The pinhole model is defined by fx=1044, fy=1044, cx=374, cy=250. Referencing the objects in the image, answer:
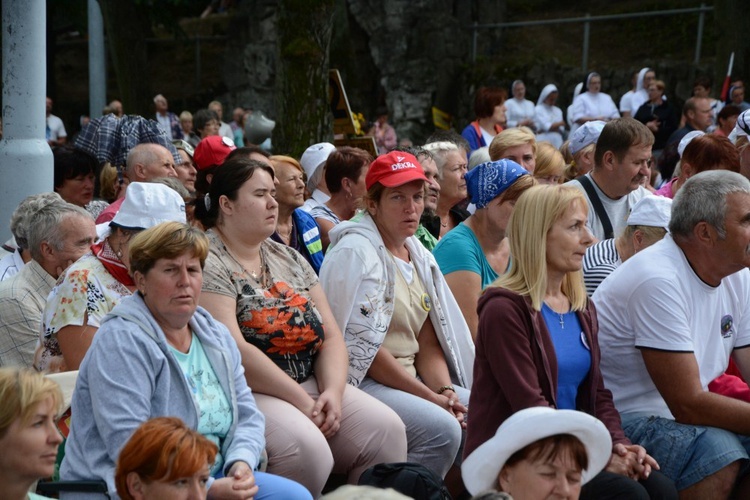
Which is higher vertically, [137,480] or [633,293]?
[633,293]

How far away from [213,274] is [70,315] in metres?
0.67

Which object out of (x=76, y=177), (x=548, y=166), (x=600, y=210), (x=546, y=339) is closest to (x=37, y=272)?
(x=76, y=177)

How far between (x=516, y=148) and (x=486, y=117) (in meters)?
2.45

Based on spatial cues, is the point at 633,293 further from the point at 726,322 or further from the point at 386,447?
the point at 386,447

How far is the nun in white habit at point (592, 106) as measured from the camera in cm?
1738

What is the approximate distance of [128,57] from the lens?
19.5 metres

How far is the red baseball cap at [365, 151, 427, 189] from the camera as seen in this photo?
18.4ft

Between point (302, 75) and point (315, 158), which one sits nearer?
point (315, 158)

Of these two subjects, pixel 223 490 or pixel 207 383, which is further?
pixel 207 383

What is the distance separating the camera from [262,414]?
14.6ft

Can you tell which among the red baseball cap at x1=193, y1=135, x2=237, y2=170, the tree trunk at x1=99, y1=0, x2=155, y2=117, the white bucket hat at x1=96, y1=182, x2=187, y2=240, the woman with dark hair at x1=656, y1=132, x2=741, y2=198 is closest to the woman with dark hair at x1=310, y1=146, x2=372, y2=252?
the red baseball cap at x1=193, y1=135, x2=237, y2=170

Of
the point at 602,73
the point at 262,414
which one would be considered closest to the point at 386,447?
the point at 262,414

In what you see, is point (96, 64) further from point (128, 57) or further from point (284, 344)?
point (284, 344)

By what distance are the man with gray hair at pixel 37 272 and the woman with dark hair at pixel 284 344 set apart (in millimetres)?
645
